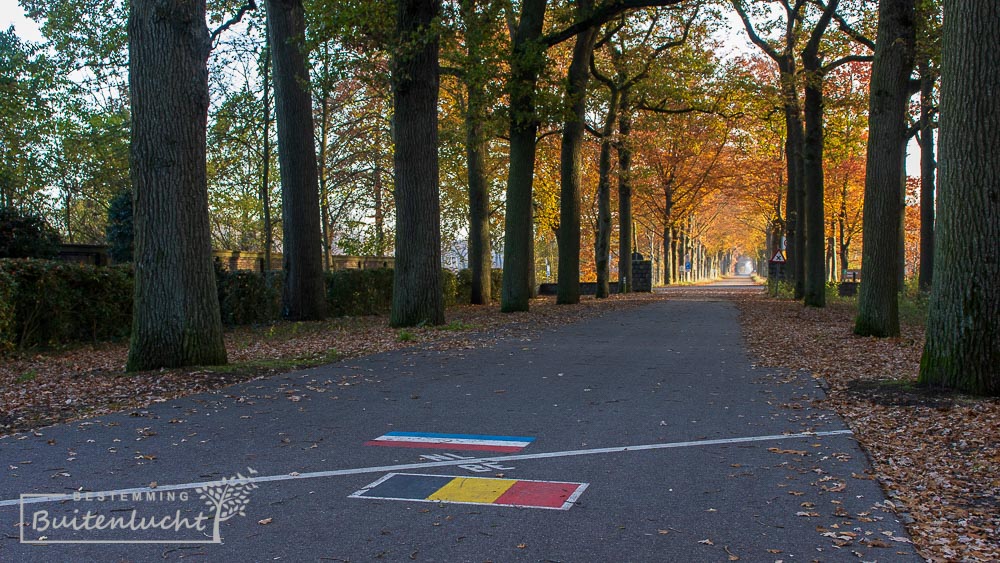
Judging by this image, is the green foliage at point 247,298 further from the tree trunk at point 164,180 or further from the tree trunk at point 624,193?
the tree trunk at point 624,193

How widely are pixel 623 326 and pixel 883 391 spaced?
1130cm

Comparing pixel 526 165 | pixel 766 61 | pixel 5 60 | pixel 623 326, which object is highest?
pixel 766 61

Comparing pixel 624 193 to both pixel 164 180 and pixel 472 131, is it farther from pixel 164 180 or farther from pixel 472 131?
pixel 164 180

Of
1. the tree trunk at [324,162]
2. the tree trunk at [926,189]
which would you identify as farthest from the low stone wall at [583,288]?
the tree trunk at [926,189]

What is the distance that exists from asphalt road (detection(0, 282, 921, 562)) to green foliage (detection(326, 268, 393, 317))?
1414 centimetres

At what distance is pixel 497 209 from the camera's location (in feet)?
144

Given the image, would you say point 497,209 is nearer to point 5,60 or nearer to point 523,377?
point 5,60

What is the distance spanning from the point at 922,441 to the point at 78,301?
47.8 ft

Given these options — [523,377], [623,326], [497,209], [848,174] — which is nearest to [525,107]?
[623,326]

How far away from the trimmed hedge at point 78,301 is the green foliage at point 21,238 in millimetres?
4106

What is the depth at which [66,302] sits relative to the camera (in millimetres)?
15609

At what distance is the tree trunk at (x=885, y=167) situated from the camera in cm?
1516

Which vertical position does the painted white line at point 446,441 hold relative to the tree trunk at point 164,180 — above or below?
below

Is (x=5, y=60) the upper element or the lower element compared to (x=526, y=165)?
upper
